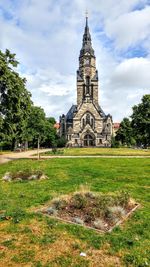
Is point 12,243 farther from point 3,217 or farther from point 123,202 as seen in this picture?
point 123,202

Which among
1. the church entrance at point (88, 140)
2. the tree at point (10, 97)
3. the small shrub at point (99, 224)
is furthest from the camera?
the church entrance at point (88, 140)

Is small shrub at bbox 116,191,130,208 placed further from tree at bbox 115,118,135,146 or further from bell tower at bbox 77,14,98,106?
bell tower at bbox 77,14,98,106

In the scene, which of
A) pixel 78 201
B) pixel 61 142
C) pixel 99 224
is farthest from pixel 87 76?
pixel 99 224

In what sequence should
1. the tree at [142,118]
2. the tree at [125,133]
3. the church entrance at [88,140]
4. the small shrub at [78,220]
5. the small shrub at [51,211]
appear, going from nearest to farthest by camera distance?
the small shrub at [78,220] → the small shrub at [51,211] → the tree at [142,118] → the church entrance at [88,140] → the tree at [125,133]

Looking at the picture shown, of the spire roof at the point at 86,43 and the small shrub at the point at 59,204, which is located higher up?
the spire roof at the point at 86,43

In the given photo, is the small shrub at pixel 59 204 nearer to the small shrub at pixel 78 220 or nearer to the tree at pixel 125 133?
the small shrub at pixel 78 220

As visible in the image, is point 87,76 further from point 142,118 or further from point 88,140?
point 142,118

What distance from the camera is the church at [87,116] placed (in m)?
86.0

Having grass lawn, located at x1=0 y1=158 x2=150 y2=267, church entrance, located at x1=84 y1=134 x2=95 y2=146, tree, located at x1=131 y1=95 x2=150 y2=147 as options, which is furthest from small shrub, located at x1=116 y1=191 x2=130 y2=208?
church entrance, located at x1=84 y1=134 x2=95 y2=146

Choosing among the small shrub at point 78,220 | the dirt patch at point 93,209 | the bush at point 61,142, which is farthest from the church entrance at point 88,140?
the small shrub at point 78,220

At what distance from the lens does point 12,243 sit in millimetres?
6242

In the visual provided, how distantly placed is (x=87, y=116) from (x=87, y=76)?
53.1 ft

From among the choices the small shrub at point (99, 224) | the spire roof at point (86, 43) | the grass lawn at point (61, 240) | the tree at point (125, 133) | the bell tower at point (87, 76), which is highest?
the spire roof at point (86, 43)

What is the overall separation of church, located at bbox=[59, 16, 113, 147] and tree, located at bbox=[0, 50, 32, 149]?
58484 mm
